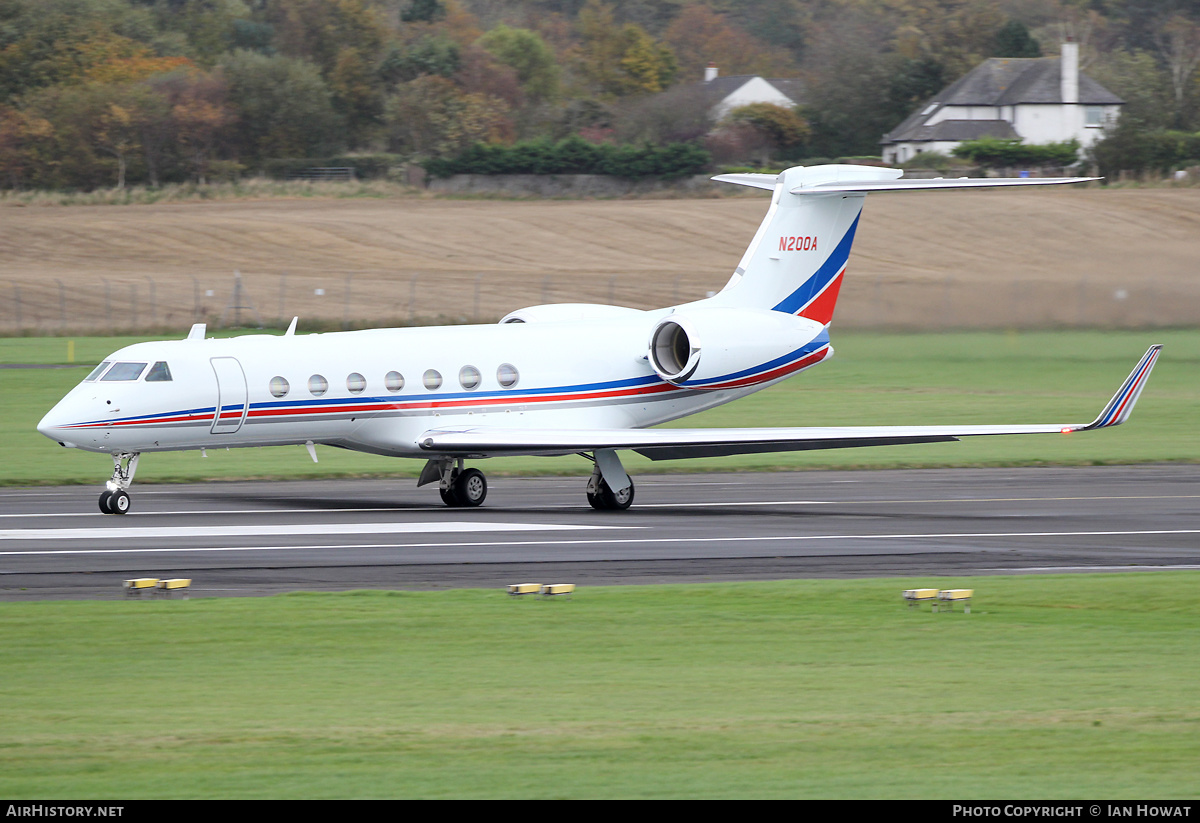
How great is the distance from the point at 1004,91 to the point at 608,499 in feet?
294

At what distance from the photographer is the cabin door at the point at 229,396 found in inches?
973

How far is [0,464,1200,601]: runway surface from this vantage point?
1895 centimetres

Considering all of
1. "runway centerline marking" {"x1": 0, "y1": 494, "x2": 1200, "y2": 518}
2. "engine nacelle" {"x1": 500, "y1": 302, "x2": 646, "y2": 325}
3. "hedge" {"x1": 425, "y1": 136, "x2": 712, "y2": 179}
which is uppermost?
"hedge" {"x1": 425, "y1": 136, "x2": 712, "y2": 179}

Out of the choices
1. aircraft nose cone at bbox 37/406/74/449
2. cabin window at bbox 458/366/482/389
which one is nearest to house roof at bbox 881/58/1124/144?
cabin window at bbox 458/366/482/389

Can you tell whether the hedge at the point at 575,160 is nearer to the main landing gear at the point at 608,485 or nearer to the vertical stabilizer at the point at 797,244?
the vertical stabilizer at the point at 797,244

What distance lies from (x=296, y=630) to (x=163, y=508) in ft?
41.3

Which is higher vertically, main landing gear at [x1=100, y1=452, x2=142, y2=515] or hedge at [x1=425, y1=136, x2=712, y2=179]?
hedge at [x1=425, y1=136, x2=712, y2=179]

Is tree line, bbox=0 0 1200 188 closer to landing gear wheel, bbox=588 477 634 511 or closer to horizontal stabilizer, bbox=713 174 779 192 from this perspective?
horizontal stabilizer, bbox=713 174 779 192

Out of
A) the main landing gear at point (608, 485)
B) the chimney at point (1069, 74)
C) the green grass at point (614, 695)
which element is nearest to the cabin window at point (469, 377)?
the main landing gear at point (608, 485)

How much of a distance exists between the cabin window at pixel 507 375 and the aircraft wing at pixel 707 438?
0.99 metres

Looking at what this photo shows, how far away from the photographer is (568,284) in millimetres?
75812

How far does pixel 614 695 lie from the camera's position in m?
12.0

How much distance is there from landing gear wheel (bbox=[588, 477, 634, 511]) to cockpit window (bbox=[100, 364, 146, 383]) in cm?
737

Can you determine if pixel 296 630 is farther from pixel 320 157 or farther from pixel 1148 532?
pixel 320 157
